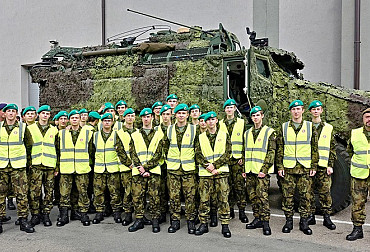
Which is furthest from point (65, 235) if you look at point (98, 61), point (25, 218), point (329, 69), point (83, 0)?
point (83, 0)

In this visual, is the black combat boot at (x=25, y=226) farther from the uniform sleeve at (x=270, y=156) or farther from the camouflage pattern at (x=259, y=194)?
the uniform sleeve at (x=270, y=156)

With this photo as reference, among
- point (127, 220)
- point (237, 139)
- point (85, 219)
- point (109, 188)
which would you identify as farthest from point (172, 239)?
point (237, 139)

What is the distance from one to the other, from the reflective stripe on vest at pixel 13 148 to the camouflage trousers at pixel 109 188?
106 cm

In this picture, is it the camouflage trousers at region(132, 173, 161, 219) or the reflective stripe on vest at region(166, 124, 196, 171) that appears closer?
the reflective stripe on vest at region(166, 124, 196, 171)

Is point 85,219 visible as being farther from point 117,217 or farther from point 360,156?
point 360,156

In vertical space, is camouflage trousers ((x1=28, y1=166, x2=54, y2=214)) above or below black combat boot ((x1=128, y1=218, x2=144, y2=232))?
above

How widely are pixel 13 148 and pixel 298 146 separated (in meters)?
3.86

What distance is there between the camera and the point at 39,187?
600 cm

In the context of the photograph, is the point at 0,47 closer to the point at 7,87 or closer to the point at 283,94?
the point at 7,87

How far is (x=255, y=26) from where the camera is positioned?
40.3ft

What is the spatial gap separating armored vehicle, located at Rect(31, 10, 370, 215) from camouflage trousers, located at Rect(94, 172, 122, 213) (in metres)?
1.88

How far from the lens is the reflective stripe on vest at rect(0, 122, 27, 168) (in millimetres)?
5750

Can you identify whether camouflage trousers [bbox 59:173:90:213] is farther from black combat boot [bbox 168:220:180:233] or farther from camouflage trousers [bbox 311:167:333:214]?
camouflage trousers [bbox 311:167:333:214]

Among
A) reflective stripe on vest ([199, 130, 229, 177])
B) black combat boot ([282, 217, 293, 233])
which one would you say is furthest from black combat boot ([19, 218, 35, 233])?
black combat boot ([282, 217, 293, 233])
